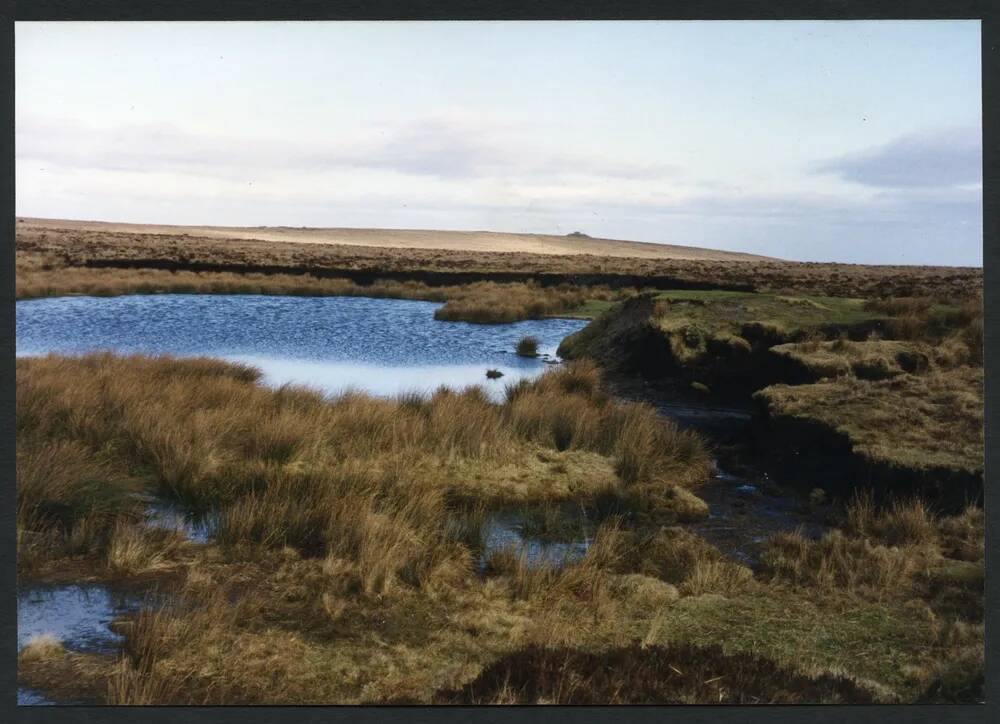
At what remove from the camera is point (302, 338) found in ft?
Result: 45.4

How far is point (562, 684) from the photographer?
4605mm

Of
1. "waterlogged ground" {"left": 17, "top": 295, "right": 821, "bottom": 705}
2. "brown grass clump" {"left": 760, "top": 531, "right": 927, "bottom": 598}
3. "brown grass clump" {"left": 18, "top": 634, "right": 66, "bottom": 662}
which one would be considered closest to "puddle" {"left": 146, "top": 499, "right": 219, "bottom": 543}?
"waterlogged ground" {"left": 17, "top": 295, "right": 821, "bottom": 705}

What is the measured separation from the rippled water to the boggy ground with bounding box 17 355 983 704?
6.76 ft

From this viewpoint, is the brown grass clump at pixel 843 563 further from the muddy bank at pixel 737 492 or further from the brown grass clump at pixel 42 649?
the brown grass clump at pixel 42 649

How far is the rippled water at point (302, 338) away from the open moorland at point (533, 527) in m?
0.69

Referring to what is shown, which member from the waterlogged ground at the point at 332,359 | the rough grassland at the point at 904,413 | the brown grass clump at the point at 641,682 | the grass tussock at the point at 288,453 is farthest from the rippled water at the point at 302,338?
the brown grass clump at the point at 641,682

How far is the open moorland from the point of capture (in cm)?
471

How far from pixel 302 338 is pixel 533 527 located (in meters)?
8.14

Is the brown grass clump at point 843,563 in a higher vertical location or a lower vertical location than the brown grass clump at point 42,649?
higher

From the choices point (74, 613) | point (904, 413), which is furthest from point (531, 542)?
point (904, 413)

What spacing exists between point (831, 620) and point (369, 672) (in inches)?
120

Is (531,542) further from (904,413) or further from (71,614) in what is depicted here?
(904,413)

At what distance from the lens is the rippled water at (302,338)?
10328 mm

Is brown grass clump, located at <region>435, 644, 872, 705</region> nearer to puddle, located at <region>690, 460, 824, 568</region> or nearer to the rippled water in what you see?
puddle, located at <region>690, 460, 824, 568</region>
